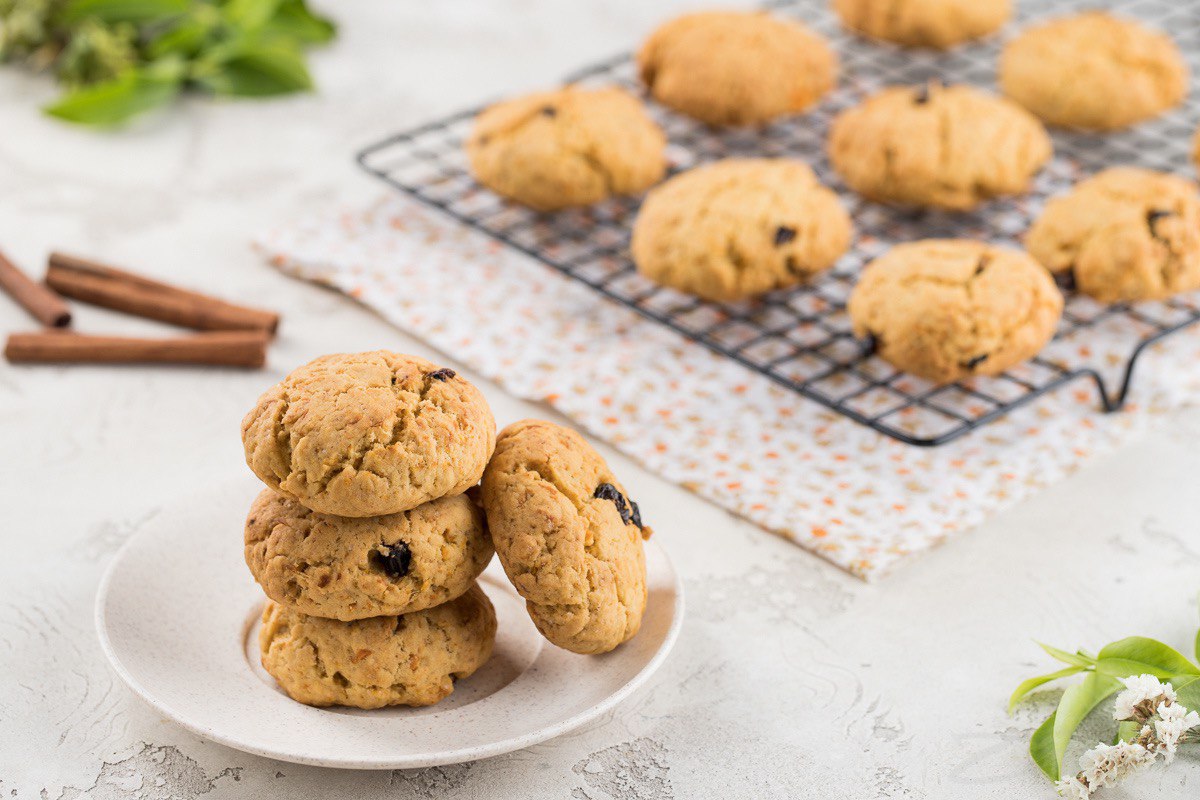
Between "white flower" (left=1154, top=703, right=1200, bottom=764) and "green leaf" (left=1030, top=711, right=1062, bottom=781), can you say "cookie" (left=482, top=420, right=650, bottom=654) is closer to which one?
"green leaf" (left=1030, top=711, right=1062, bottom=781)

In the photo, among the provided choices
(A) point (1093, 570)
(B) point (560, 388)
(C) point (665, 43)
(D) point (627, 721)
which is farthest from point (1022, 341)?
(C) point (665, 43)

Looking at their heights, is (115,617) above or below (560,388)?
above

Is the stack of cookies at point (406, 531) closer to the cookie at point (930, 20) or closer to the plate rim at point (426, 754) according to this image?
the plate rim at point (426, 754)

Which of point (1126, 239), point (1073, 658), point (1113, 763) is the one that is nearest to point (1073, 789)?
point (1113, 763)

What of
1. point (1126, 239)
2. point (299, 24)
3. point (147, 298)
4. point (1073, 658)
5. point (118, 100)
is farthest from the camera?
point (299, 24)

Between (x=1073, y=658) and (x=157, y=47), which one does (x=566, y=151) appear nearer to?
(x=157, y=47)

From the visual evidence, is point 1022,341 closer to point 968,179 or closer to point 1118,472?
point 1118,472
